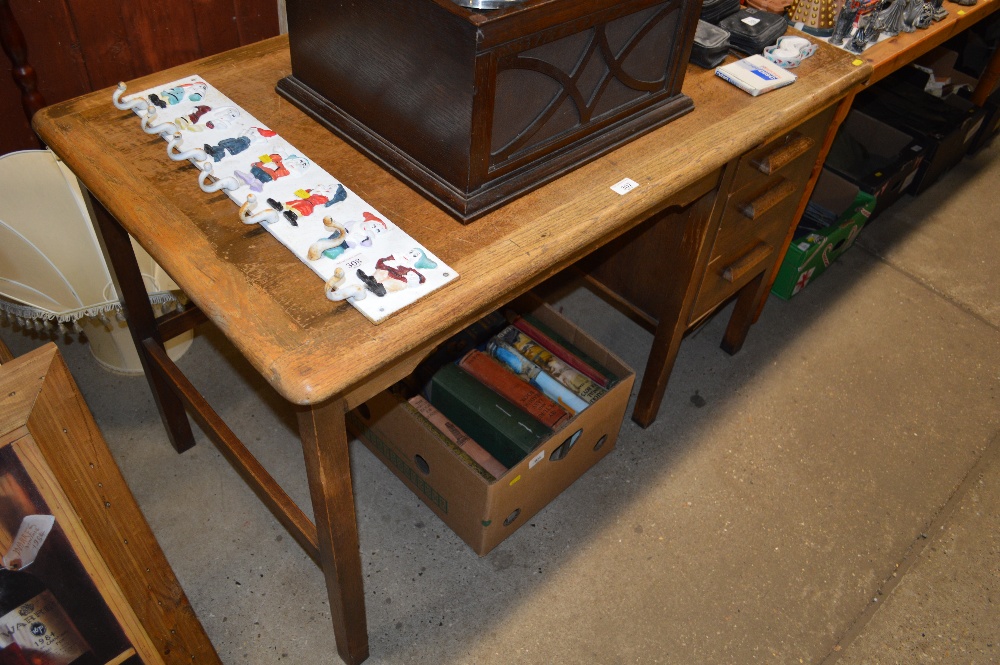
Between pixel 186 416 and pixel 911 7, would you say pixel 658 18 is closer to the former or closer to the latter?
pixel 911 7

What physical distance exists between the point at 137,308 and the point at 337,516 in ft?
2.22

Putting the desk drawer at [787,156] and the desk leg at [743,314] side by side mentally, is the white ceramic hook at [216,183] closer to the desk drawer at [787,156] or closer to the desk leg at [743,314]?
the desk drawer at [787,156]

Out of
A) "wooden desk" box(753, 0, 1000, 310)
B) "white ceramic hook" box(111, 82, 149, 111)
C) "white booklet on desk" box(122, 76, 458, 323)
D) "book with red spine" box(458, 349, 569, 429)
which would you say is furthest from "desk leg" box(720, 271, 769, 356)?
"white ceramic hook" box(111, 82, 149, 111)

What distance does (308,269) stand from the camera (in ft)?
3.52

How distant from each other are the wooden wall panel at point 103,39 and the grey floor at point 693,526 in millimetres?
610

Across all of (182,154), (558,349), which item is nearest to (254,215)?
(182,154)

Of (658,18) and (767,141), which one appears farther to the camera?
(767,141)

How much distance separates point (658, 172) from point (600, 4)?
278 mm

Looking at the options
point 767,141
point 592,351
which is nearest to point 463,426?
point 592,351

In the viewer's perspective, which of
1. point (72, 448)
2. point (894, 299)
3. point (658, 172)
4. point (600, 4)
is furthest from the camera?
point (894, 299)

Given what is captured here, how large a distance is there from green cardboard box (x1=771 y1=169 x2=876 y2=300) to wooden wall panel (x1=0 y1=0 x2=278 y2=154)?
1.65m

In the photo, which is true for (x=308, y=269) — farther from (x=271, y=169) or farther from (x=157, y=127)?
(x=157, y=127)

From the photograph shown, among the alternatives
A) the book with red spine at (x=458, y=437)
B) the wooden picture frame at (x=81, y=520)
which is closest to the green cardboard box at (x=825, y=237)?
the book with red spine at (x=458, y=437)

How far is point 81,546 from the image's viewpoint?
1001 millimetres
